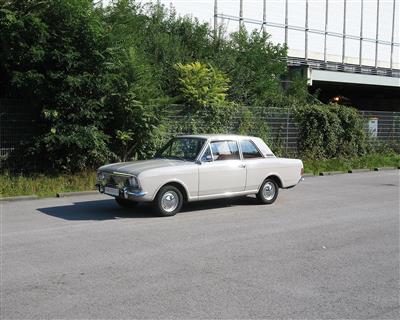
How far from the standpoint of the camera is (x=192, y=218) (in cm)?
1001

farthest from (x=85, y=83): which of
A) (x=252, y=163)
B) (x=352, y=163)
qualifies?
(x=352, y=163)

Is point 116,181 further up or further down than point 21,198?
further up

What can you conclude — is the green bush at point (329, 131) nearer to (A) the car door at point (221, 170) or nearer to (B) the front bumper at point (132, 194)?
(A) the car door at point (221, 170)

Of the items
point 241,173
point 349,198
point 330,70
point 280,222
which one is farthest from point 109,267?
point 330,70

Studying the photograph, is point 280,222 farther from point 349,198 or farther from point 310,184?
point 310,184

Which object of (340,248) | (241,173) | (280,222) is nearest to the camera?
(340,248)

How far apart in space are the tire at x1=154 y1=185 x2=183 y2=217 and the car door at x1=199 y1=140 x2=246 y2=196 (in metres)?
0.53

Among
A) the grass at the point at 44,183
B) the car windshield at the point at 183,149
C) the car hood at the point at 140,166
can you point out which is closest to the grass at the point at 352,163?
the grass at the point at 44,183

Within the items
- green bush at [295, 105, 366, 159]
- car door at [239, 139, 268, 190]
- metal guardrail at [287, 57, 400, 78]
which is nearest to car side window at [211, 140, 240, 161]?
car door at [239, 139, 268, 190]

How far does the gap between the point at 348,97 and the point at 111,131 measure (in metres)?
35.4

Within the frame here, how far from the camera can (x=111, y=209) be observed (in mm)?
10938

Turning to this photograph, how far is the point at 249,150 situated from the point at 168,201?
93.1 inches

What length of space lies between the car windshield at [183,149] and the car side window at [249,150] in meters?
0.95

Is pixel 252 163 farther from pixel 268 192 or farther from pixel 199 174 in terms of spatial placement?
pixel 199 174
